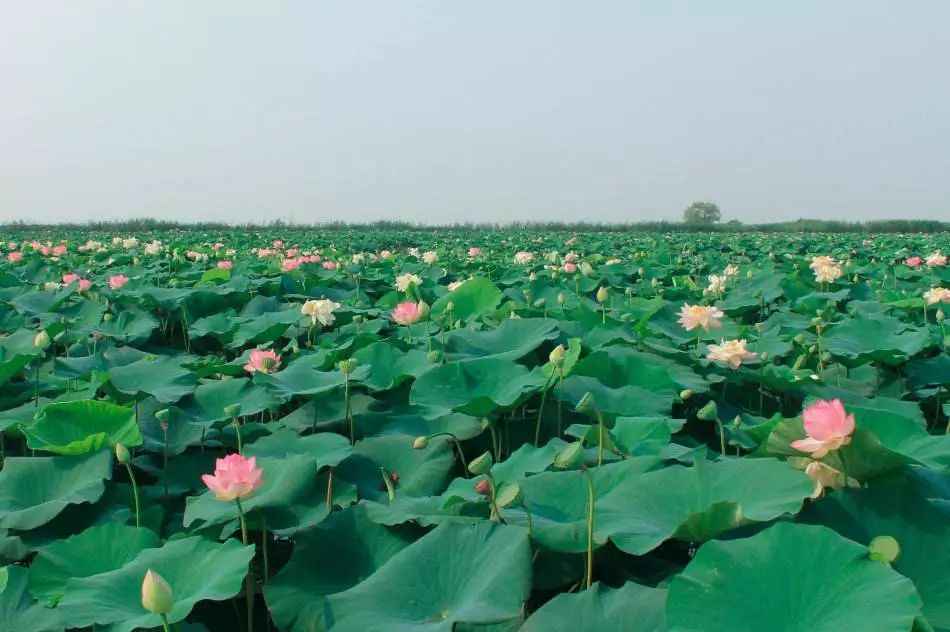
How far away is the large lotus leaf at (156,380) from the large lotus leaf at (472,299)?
1.05m

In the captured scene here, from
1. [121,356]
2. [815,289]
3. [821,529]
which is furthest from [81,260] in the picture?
[821,529]

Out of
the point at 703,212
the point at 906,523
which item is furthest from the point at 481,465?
the point at 703,212

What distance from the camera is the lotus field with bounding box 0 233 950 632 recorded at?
798 millimetres

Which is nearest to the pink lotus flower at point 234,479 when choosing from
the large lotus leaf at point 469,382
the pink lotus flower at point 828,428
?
the large lotus leaf at point 469,382

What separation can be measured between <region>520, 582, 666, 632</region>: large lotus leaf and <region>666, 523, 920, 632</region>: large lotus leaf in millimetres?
49

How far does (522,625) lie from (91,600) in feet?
1.72

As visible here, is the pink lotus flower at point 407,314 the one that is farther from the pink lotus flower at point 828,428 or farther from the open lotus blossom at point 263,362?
the pink lotus flower at point 828,428

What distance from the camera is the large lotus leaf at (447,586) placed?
82 centimetres

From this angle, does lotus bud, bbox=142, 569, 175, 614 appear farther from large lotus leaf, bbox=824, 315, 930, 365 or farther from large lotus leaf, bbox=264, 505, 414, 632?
large lotus leaf, bbox=824, 315, 930, 365

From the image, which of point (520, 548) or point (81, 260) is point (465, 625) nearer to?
point (520, 548)

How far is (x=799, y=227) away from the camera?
36750mm

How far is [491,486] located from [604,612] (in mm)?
262

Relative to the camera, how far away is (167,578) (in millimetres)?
992

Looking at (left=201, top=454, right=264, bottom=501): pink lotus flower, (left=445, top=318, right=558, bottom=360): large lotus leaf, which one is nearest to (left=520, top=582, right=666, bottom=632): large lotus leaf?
(left=201, top=454, right=264, bottom=501): pink lotus flower
